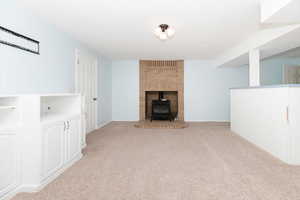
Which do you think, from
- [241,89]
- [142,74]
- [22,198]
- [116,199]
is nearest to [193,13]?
[241,89]

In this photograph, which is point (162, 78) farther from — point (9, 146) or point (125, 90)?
point (9, 146)

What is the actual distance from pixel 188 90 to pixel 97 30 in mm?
3920

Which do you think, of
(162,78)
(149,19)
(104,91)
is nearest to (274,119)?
(149,19)

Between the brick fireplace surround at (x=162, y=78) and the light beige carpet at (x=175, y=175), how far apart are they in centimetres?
300

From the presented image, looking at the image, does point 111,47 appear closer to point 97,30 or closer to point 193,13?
point 97,30

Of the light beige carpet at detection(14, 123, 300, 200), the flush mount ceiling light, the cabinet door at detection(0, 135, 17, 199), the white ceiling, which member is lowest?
the light beige carpet at detection(14, 123, 300, 200)

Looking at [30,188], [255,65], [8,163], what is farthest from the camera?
[255,65]

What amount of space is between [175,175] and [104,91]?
401cm

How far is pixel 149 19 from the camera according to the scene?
271 centimetres

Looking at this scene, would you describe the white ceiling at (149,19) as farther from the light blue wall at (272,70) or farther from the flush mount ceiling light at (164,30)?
the light blue wall at (272,70)

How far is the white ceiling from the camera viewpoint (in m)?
2.26

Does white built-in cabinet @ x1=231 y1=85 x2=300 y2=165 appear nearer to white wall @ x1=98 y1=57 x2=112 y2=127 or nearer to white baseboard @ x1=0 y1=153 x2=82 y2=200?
white baseboard @ x1=0 y1=153 x2=82 y2=200

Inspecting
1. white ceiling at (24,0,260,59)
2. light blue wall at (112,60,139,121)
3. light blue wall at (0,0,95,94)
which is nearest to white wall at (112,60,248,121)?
light blue wall at (112,60,139,121)

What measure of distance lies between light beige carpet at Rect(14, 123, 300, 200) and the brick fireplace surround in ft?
9.86
